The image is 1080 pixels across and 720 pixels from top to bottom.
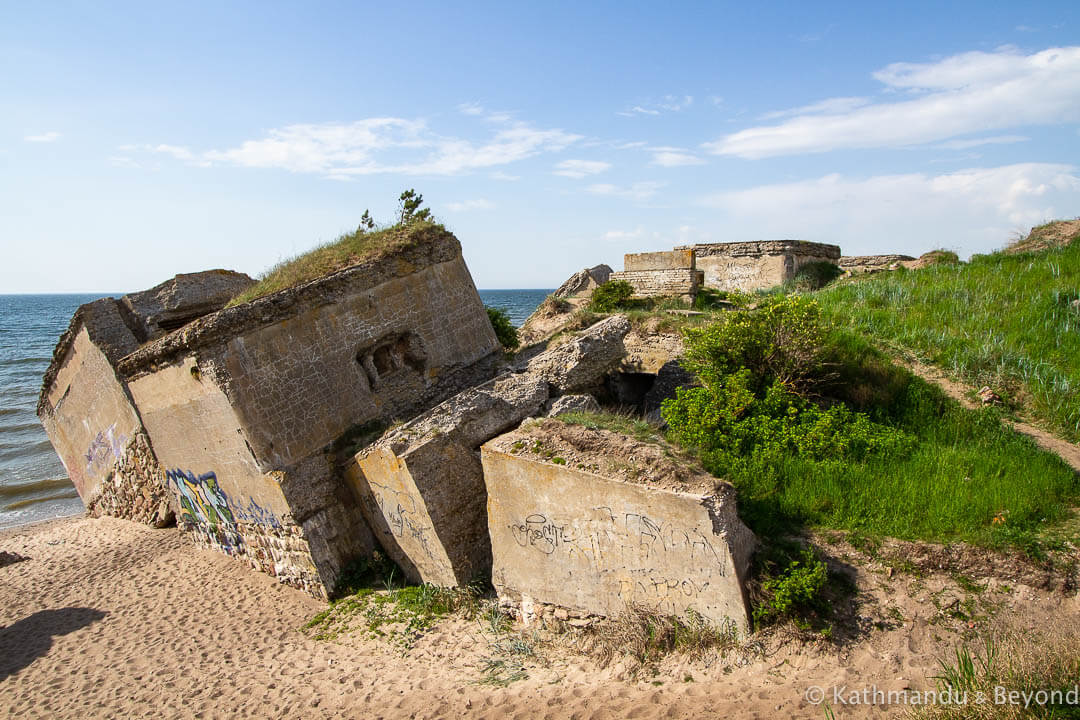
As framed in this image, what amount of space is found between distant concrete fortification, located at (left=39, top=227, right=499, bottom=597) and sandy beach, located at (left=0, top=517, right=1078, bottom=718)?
904mm

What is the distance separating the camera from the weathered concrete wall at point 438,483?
23.8 feet

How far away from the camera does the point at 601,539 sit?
613cm

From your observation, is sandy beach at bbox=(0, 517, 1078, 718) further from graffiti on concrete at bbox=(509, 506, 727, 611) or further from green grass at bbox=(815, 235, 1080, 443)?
green grass at bbox=(815, 235, 1080, 443)

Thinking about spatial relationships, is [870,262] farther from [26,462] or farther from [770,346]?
[26,462]

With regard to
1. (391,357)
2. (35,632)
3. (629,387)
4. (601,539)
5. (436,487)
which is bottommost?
(35,632)

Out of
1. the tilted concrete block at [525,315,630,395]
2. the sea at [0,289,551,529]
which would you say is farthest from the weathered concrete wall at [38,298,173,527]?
the tilted concrete block at [525,315,630,395]

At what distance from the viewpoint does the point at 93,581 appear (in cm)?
973

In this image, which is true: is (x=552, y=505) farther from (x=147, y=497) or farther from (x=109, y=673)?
(x=147, y=497)

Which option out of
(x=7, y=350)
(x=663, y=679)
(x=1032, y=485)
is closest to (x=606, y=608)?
(x=663, y=679)

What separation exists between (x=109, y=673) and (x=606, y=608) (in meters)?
5.89

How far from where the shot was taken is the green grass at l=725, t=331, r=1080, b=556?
6.12 metres

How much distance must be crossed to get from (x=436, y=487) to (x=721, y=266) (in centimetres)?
1423

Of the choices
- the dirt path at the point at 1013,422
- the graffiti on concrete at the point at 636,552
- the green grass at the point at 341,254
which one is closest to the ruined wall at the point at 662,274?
the dirt path at the point at 1013,422

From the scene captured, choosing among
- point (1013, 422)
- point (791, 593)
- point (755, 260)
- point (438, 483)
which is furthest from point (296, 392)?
point (755, 260)
